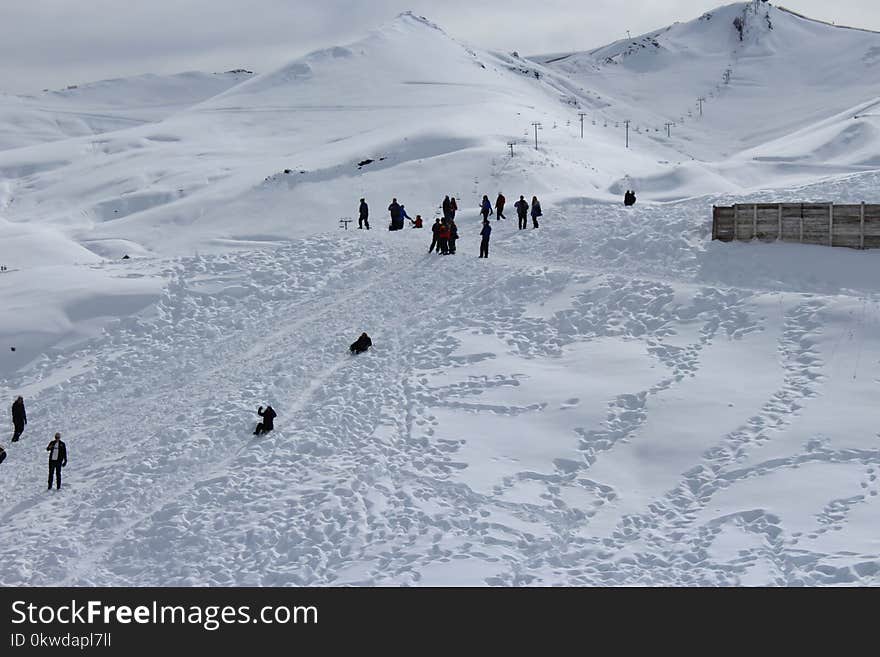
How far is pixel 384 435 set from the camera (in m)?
18.9

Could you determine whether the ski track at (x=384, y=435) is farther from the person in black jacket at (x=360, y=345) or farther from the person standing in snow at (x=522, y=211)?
the person standing in snow at (x=522, y=211)

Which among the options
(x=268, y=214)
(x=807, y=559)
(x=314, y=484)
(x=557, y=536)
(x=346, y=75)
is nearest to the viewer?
(x=807, y=559)

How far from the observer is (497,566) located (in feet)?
47.6

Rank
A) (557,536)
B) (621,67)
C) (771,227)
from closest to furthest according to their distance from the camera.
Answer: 1. (557,536)
2. (771,227)
3. (621,67)

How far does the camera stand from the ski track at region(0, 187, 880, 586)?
15.0 metres

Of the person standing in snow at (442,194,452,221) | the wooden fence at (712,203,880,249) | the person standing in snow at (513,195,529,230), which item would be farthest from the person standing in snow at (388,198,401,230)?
the wooden fence at (712,203,880,249)

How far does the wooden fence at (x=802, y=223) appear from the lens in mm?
24891

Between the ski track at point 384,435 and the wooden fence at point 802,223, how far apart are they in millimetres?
1380

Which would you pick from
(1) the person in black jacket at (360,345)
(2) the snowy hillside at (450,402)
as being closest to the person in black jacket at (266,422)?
(2) the snowy hillside at (450,402)

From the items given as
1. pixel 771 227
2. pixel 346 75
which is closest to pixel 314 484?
pixel 771 227

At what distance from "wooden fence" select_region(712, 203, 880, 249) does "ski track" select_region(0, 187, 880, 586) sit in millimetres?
1380

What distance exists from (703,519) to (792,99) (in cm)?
10600

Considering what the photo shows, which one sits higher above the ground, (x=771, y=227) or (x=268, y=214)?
(x=771, y=227)
